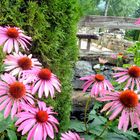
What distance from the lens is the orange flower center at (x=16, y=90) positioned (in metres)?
1.08

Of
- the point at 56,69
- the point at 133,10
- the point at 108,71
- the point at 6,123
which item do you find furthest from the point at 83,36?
the point at 133,10

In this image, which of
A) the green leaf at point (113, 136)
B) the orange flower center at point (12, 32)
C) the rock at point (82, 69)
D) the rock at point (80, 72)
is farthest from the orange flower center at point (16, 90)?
the rock at point (82, 69)

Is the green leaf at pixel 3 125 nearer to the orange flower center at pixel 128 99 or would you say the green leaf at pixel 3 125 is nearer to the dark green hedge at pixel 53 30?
the orange flower center at pixel 128 99

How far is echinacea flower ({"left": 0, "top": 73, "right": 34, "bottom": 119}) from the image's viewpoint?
41.6 inches

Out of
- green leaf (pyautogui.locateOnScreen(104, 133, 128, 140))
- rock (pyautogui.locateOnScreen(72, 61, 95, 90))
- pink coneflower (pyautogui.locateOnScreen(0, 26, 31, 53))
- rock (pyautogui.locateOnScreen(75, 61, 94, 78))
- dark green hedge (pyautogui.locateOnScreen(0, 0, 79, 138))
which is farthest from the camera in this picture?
rock (pyautogui.locateOnScreen(75, 61, 94, 78))

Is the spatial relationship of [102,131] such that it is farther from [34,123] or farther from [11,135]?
[34,123]

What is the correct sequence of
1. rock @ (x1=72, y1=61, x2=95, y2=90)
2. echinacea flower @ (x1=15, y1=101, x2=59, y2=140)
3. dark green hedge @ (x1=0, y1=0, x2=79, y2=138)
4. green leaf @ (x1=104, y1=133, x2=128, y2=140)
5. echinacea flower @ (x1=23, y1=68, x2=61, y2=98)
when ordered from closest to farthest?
echinacea flower @ (x1=15, y1=101, x2=59, y2=140), echinacea flower @ (x1=23, y1=68, x2=61, y2=98), green leaf @ (x1=104, y1=133, x2=128, y2=140), dark green hedge @ (x1=0, y1=0, x2=79, y2=138), rock @ (x1=72, y1=61, x2=95, y2=90)

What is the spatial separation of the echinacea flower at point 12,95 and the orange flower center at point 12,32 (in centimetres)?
27

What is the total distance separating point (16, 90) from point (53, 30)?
113 centimetres

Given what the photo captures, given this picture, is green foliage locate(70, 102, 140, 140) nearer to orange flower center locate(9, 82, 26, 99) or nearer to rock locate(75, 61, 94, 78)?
orange flower center locate(9, 82, 26, 99)

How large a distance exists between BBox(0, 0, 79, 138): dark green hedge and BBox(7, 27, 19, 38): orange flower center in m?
0.57

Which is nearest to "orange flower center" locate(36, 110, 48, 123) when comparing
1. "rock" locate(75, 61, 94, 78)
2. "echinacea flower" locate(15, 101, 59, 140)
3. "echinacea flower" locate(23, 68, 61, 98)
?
"echinacea flower" locate(15, 101, 59, 140)

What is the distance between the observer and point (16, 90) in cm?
108

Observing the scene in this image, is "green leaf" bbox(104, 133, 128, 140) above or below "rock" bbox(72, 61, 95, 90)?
below
